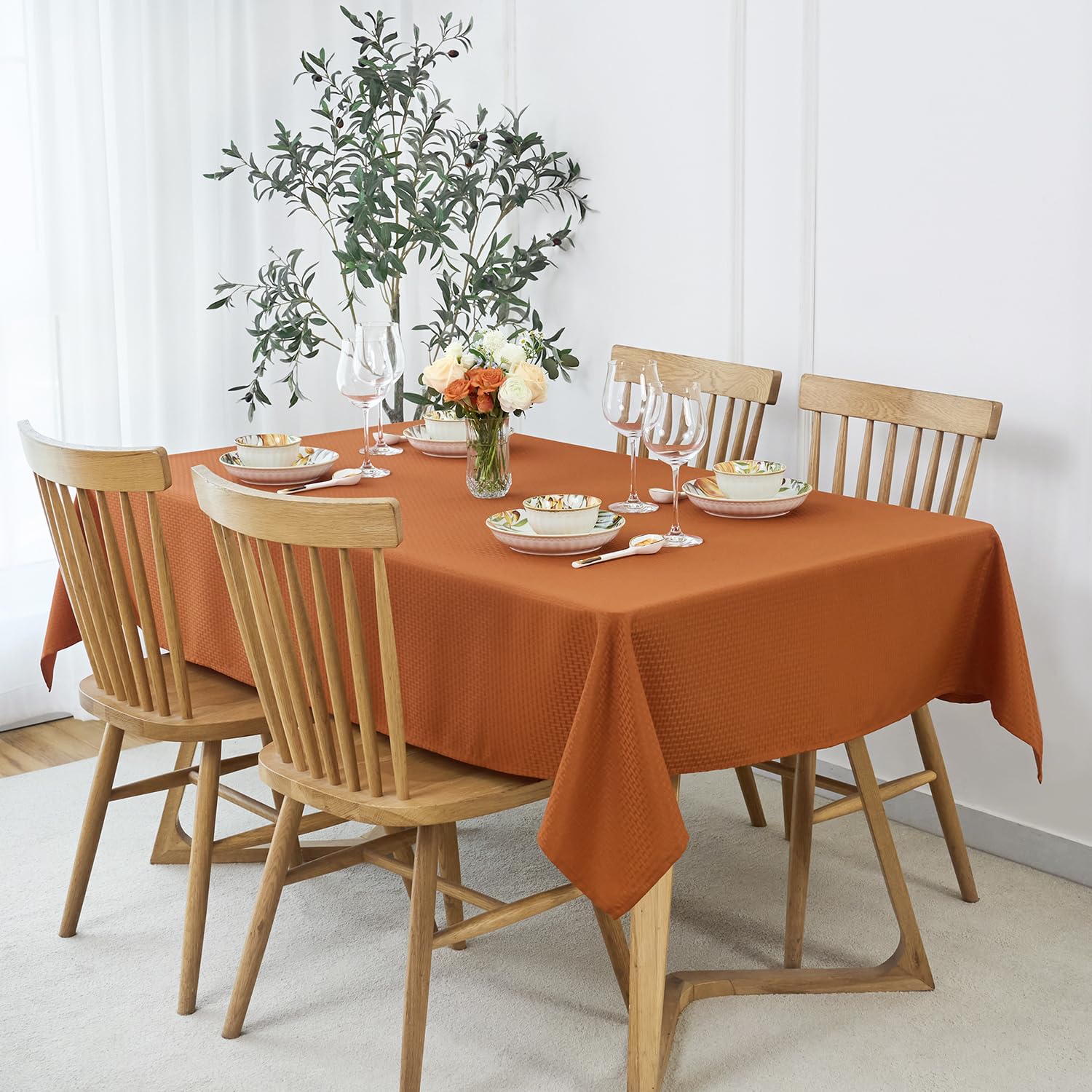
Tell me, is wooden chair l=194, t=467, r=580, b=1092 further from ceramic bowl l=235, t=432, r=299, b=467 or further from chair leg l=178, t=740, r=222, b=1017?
ceramic bowl l=235, t=432, r=299, b=467

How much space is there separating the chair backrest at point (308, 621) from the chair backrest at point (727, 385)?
1155mm

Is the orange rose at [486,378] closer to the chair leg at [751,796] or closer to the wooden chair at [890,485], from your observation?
the wooden chair at [890,485]

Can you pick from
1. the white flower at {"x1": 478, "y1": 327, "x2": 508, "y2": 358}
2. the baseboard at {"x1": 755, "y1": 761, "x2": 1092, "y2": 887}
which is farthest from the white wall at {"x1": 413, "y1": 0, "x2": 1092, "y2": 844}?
the white flower at {"x1": 478, "y1": 327, "x2": 508, "y2": 358}

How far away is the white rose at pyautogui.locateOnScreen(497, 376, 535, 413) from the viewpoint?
2.27 m

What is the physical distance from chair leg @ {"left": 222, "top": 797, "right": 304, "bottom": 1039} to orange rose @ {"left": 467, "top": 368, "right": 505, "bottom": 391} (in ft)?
2.53

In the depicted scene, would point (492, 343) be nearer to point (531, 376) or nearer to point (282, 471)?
point (531, 376)

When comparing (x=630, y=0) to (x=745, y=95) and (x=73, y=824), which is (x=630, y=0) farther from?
(x=73, y=824)

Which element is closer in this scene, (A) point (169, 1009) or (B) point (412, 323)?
(A) point (169, 1009)

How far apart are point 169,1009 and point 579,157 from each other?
8.09 ft

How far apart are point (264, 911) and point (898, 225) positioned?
1.94 m

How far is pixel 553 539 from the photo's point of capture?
2025 mm

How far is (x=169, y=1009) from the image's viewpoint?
233 centimetres

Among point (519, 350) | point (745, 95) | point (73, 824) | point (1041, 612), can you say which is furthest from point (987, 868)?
point (73, 824)

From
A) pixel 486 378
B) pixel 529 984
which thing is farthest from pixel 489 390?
pixel 529 984
